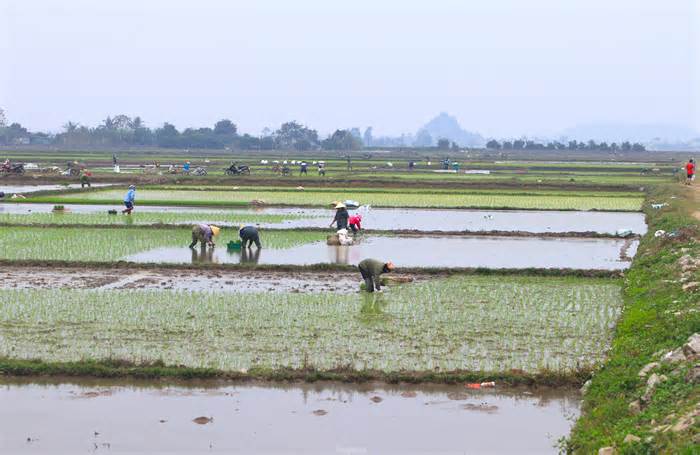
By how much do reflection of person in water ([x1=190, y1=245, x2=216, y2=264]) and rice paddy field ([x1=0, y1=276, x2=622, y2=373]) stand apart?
10.3 feet

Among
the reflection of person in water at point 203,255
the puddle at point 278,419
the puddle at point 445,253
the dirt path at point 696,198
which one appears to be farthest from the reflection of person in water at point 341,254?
the puddle at point 278,419

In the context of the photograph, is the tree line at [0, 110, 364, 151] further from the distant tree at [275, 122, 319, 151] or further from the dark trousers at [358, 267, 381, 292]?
the dark trousers at [358, 267, 381, 292]

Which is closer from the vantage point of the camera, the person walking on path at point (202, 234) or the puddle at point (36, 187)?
the person walking on path at point (202, 234)

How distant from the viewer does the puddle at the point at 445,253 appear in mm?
15547

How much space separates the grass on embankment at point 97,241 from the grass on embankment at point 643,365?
802 centimetres

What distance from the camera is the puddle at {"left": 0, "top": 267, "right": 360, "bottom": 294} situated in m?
12.9

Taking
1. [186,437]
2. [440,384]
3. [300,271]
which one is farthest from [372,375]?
[300,271]

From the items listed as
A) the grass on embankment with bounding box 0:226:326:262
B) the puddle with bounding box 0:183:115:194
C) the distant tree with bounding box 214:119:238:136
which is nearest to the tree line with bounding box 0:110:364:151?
the distant tree with bounding box 214:119:238:136

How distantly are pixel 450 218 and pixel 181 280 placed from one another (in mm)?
11213

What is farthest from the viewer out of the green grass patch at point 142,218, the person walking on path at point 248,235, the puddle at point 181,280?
the green grass patch at point 142,218

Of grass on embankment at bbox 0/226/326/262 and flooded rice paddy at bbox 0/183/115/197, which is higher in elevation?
flooded rice paddy at bbox 0/183/115/197

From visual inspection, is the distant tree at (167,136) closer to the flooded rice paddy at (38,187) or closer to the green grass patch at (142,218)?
the flooded rice paddy at (38,187)

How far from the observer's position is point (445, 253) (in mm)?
16906

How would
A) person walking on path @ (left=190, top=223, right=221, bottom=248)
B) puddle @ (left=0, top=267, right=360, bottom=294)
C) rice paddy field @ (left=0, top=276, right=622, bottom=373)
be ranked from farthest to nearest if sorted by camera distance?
person walking on path @ (left=190, top=223, right=221, bottom=248) → puddle @ (left=0, top=267, right=360, bottom=294) → rice paddy field @ (left=0, top=276, right=622, bottom=373)
